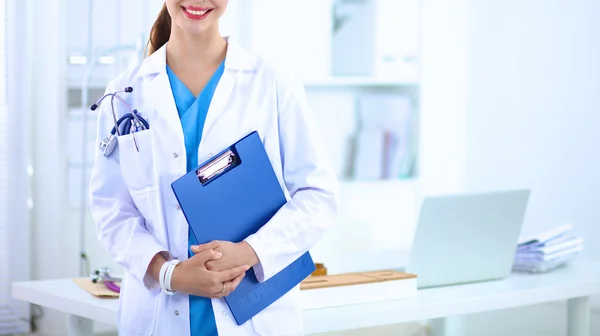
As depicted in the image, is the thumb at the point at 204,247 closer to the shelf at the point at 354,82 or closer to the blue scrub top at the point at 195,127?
the blue scrub top at the point at 195,127

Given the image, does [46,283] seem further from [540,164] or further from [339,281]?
[540,164]

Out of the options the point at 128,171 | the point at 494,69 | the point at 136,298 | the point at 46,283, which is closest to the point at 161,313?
the point at 136,298

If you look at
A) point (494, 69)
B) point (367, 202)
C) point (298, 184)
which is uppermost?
point (494, 69)

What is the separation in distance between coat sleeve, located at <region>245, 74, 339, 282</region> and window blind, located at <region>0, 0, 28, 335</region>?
8.66ft

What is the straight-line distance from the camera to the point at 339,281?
194 cm

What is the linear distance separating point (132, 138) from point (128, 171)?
0.06 meters

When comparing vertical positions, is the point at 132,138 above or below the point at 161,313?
above

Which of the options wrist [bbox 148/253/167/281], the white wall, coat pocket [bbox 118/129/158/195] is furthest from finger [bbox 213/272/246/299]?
the white wall

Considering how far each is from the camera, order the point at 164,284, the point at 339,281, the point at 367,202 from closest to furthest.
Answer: the point at 164,284
the point at 339,281
the point at 367,202

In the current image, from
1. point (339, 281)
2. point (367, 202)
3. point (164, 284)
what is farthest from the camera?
point (367, 202)

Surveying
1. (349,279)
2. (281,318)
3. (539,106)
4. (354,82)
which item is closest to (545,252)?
(349,279)

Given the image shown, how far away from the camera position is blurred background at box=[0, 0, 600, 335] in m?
3.77

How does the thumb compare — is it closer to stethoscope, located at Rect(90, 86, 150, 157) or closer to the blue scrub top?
the blue scrub top

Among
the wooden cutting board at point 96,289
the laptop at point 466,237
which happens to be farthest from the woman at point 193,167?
the laptop at point 466,237
